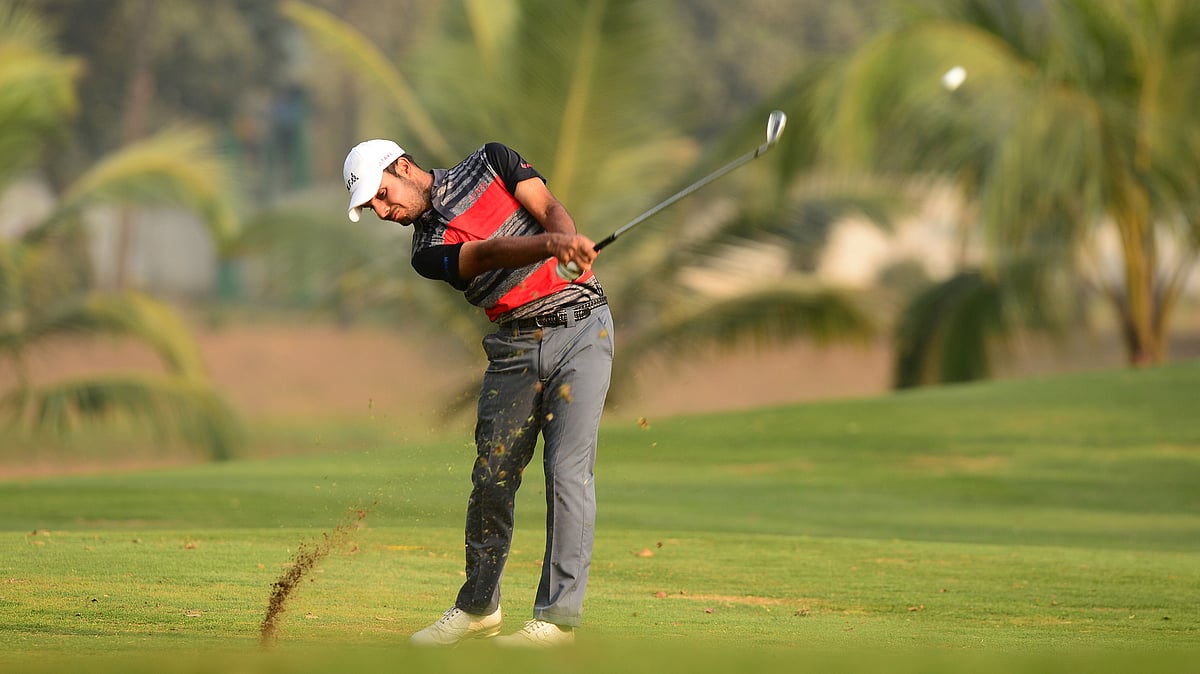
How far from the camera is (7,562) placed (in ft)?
26.9

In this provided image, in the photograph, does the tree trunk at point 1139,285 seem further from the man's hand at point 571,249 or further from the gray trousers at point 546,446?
the man's hand at point 571,249

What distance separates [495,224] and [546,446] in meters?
0.85

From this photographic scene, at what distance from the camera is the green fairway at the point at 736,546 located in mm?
6172

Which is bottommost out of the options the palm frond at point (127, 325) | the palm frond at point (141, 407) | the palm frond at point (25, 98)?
the palm frond at point (141, 407)

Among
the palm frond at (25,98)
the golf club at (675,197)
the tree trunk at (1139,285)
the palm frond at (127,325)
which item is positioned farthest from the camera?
the tree trunk at (1139,285)

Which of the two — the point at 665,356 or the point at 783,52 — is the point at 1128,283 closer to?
the point at 665,356

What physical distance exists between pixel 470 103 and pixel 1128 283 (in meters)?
8.33

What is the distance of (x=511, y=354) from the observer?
6383 millimetres

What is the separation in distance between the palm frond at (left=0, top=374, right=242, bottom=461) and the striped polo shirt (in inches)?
537

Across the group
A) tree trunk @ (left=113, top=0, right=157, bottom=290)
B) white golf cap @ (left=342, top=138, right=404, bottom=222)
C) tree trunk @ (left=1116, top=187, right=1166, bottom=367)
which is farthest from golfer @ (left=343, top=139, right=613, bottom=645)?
tree trunk @ (left=113, top=0, right=157, bottom=290)

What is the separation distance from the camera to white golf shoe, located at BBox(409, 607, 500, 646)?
6191 millimetres

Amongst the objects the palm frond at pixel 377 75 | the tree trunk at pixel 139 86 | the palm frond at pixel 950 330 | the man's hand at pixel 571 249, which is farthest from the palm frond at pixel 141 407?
the tree trunk at pixel 139 86

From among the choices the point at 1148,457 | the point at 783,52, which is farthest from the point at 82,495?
the point at 783,52

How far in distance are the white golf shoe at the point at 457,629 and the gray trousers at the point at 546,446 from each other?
39 millimetres
